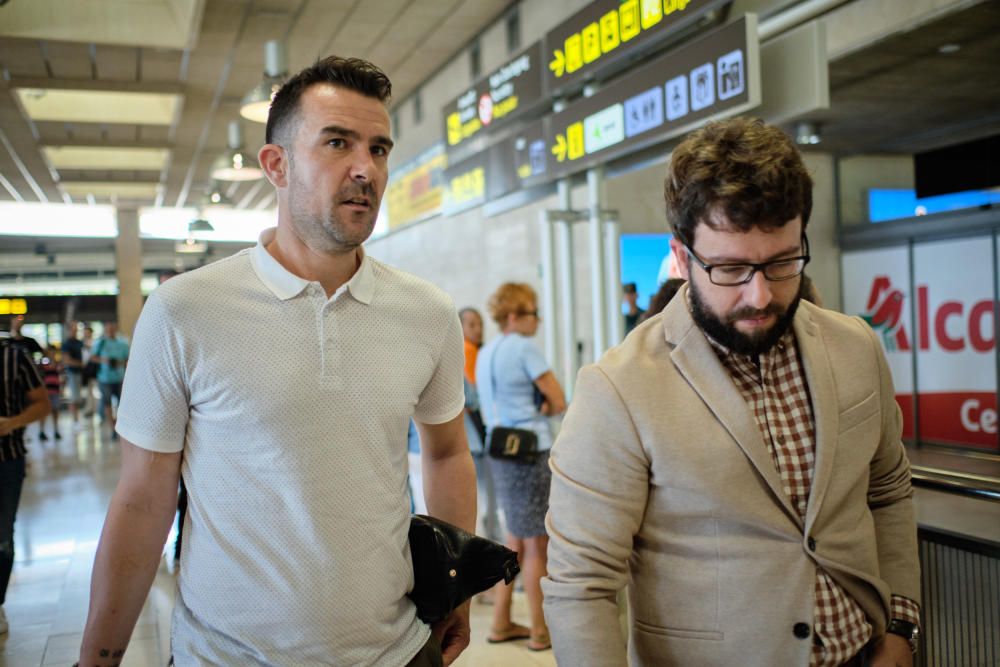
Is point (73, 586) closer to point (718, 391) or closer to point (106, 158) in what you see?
point (718, 391)

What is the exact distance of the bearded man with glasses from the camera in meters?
1.42

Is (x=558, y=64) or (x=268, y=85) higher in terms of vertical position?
(x=268, y=85)

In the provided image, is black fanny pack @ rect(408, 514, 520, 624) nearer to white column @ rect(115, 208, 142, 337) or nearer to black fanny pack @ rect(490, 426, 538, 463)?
black fanny pack @ rect(490, 426, 538, 463)

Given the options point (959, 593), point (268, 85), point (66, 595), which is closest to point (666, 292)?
point (959, 593)

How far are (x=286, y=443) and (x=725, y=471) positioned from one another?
31.8 inches

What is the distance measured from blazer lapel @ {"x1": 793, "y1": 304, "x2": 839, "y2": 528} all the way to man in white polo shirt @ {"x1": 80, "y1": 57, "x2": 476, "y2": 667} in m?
0.80

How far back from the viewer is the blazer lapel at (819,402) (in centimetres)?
143

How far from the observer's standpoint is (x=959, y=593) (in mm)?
2311

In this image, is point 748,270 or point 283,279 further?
point 283,279

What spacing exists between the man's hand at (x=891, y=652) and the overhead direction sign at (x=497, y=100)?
4666 mm

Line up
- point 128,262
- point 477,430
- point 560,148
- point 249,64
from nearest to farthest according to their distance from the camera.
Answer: point 477,430
point 560,148
point 249,64
point 128,262

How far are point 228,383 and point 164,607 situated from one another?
13.3ft

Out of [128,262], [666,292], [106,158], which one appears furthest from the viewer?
[128,262]

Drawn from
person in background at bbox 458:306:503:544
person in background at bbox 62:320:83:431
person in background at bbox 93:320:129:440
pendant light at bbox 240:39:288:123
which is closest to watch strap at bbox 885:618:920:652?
person in background at bbox 458:306:503:544
